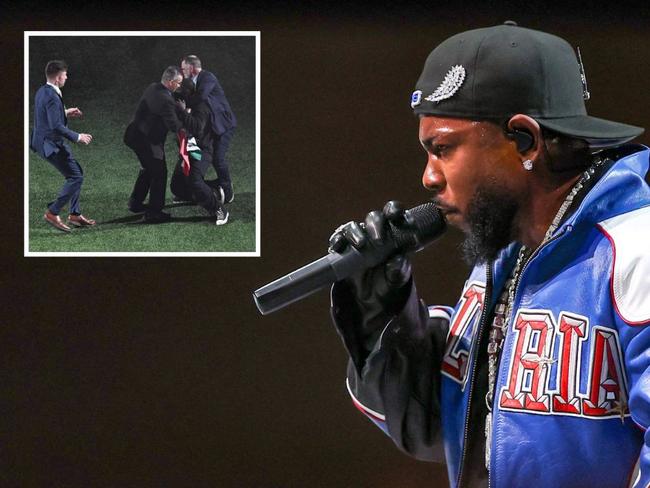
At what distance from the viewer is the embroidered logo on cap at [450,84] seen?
1.24m

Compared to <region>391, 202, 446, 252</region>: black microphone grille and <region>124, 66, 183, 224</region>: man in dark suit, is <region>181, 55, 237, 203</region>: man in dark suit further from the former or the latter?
<region>391, 202, 446, 252</region>: black microphone grille

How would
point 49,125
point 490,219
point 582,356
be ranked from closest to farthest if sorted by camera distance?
1. point 582,356
2. point 490,219
3. point 49,125

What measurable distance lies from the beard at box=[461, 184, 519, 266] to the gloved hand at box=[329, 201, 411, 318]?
9 centimetres

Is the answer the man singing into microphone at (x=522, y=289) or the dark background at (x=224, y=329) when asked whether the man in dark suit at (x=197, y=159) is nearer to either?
the dark background at (x=224, y=329)

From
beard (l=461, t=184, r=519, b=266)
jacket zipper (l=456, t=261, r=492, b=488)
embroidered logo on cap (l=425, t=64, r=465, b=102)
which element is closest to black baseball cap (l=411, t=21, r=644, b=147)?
embroidered logo on cap (l=425, t=64, r=465, b=102)

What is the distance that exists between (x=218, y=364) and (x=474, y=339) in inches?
61.3

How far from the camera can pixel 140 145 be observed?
2.82 m

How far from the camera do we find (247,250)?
9.22 feet

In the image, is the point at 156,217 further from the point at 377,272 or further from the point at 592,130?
the point at 592,130

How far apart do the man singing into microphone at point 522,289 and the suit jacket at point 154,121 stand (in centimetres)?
156

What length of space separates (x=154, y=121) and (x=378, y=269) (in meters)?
1.61

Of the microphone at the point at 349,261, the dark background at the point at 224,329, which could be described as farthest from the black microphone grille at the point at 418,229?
the dark background at the point at 224,329

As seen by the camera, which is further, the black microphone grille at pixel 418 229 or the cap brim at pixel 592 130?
the black microphone grille at pixel 418 229

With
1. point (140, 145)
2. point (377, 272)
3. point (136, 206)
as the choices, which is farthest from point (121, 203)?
point (377, 272)
